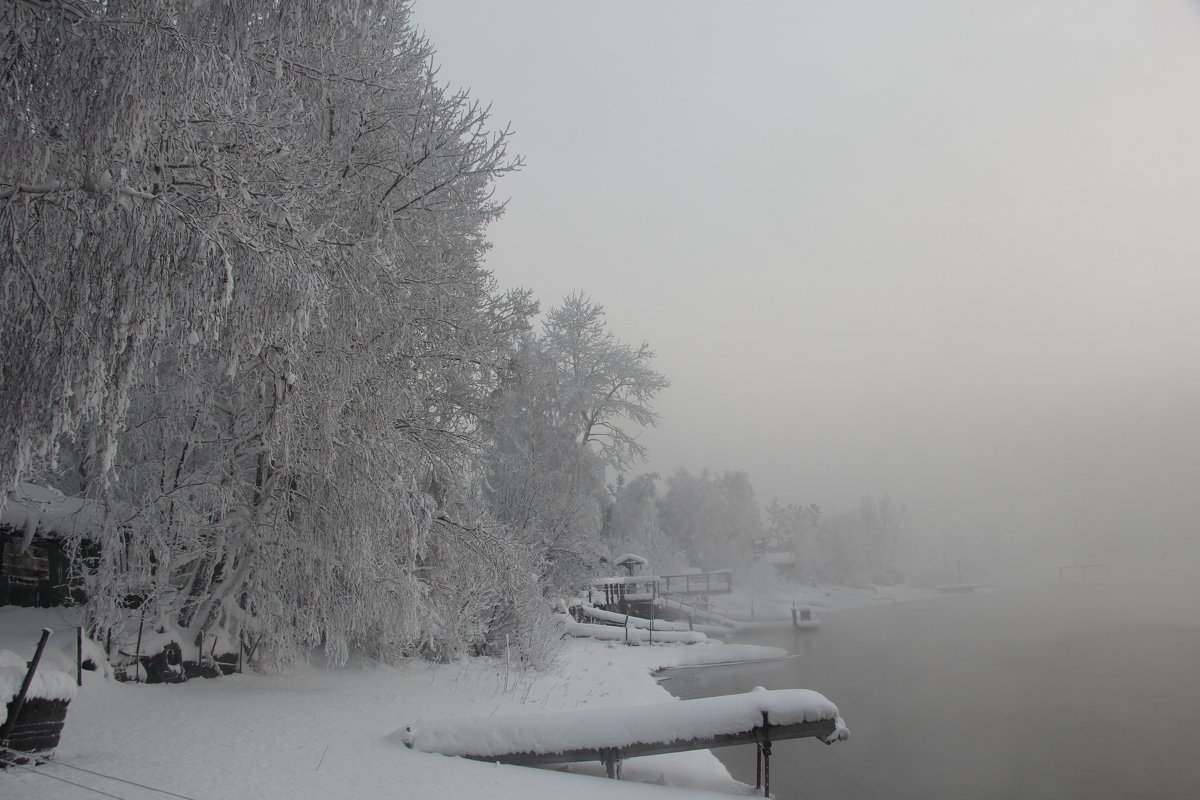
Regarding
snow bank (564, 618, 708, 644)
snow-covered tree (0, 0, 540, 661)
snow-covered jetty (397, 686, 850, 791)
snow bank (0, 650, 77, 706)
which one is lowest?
snow bank (564, 618, 708, 644)

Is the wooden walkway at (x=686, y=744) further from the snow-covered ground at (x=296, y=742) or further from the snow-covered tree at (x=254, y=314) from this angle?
the snow-covered tree at (x=254, y=314)

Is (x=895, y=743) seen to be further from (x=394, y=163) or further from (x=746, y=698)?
(x=394, y=163)

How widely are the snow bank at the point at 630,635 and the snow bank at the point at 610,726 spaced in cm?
1802

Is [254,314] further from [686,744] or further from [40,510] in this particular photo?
[40,510]

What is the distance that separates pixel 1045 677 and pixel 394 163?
76.1 ft

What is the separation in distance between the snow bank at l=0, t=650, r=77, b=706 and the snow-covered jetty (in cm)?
338

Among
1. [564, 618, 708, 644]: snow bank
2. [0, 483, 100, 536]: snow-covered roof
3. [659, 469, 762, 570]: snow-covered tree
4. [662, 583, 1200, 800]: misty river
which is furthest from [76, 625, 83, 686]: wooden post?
[659, 469, 762, 570]: snow-covered tree

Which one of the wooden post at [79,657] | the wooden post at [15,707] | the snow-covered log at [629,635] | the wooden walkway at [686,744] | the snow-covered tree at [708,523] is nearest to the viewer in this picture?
the wooden post at [15,707]

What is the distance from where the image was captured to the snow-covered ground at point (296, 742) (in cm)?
632

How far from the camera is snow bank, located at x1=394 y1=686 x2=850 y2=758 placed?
813cm

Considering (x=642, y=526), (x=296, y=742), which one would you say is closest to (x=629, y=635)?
(x=296, y=742)

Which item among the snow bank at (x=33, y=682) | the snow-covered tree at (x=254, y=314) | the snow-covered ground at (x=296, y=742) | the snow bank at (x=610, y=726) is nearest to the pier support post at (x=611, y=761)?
the snow bank at (x=610, y=726)

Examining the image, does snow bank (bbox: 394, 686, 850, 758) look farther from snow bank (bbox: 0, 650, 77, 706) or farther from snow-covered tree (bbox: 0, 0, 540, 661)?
snow bank (bbox: 0, 650, 77, 706)

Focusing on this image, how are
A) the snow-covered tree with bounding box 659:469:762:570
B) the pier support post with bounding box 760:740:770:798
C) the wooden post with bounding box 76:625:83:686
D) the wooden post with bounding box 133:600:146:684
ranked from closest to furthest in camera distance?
the pier support post with bounding box 760:740:770:798
the wooden post with bounding box 76:625:83:686
the wooden post with bounding box 133:600:146:684
the snow-covered tree with bounding box 659:469:762:570
